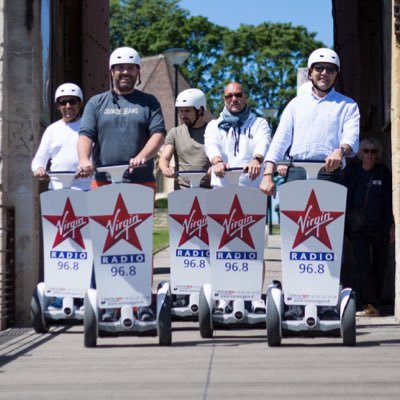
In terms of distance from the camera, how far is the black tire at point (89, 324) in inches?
340

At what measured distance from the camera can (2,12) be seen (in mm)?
10688

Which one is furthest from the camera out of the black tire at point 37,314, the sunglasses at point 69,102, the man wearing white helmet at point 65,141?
the sunglasses at point 69,102

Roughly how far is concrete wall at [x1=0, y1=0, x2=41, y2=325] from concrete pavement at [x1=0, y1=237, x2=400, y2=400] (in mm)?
979

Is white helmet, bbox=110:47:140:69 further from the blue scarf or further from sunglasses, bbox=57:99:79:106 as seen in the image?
sunglasses, bbox=57:99:79:106

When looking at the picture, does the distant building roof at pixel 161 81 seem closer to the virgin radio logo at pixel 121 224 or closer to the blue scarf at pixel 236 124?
the blue scarf at pixel 236 124

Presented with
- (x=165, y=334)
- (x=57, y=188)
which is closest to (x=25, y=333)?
(x=57, y=188)

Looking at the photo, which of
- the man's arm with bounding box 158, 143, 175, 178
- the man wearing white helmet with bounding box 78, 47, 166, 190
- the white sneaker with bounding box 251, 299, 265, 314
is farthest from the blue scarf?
the white sneaker with bounding box 251, 299, 265, 314

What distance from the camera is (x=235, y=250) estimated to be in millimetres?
9141

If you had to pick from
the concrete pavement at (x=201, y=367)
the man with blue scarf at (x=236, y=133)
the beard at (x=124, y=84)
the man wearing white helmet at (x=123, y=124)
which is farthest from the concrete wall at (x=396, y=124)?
the beard at (x=124, y=84)

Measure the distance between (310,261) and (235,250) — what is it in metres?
0.77

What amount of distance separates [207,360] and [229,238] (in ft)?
4.85

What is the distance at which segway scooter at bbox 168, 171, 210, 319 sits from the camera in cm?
1012

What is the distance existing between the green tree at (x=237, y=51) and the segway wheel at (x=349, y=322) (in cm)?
5884

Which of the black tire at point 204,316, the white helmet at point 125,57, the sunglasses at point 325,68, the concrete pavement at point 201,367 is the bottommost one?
the concrete pavement at point 201,367
